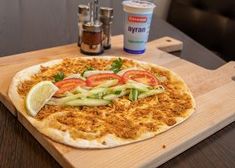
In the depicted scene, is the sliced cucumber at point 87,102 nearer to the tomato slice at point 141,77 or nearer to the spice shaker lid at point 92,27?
the tomato slice at point 141,77

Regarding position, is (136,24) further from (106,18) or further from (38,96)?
(38,96)

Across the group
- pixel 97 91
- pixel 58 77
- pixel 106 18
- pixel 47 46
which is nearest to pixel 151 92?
pixel 97 91

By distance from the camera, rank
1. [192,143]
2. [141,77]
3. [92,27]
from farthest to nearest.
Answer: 1. [92,27]
2. [141,77]
3. [192,143]

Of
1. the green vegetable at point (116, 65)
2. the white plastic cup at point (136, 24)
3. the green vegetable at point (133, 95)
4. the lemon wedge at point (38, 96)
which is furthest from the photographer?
the white plastic cup at point (136, 24)

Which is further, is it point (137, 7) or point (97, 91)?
point (137, 7)

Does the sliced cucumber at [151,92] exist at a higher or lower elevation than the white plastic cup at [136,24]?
lower

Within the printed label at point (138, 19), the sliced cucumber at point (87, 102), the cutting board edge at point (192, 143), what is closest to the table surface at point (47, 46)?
the cutting board edge at point (192, 143)
